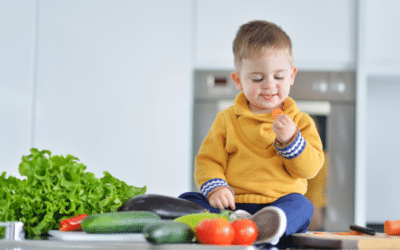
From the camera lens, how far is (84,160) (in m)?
2.68

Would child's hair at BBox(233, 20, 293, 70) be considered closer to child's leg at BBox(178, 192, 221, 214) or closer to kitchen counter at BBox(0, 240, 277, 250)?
child's leg at BBox(178, 192, 221, 214)

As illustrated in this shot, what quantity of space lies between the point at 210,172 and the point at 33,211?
47cm

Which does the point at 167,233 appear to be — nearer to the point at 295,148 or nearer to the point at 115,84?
the point at 295,148

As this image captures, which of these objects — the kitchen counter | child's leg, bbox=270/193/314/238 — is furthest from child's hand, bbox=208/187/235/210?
the kitchen counter

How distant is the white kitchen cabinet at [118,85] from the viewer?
105 inches

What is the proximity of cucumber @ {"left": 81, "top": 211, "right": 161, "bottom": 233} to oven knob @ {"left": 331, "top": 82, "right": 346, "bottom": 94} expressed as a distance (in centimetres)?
197

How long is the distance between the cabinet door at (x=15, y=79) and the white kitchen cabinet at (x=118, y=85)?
0.06 metres

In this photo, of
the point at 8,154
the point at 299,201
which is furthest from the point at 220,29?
the point at 299,201

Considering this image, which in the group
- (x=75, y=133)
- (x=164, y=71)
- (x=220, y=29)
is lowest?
(x=75, y=133)

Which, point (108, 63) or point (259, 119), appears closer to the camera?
point (259, 119)

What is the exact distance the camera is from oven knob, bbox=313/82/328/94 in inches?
105

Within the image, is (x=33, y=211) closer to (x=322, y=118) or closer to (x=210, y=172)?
(x=210, y=172)

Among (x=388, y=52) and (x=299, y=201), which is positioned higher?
(x=388, y=52)

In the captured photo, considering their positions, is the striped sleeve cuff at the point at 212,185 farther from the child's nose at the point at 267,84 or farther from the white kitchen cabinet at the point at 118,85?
the white kitchen cabinet at the point at 118,85
